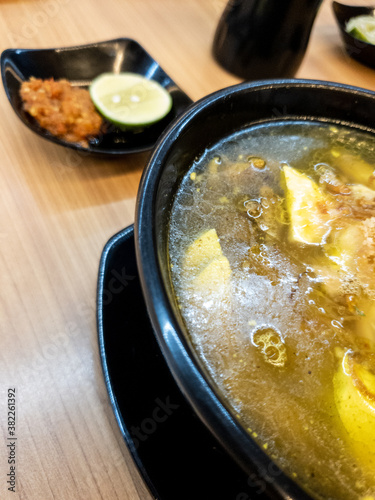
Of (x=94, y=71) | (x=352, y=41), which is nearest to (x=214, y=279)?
(x=94, y=71)

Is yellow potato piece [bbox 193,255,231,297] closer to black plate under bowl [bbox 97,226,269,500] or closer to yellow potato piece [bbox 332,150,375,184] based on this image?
black plate under bowl [bbox 97,226,269,500]

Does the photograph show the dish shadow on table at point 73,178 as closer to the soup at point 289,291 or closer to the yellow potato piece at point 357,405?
the soup at point 289,291

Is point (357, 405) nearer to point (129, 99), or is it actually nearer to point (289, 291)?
point (289, 291)

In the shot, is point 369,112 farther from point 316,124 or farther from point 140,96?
point 140,96

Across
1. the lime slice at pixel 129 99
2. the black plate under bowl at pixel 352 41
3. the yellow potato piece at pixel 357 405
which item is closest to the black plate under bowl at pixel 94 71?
the lime slice at pixel 129 99

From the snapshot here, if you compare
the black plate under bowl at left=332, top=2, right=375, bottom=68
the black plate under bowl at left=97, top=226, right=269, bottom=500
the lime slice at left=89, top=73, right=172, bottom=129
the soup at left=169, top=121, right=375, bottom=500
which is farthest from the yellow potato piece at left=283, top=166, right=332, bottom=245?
the black plate under bowl at left=332, top=2, right=375, bottom=68

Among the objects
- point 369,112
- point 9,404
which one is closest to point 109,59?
point 369,112
